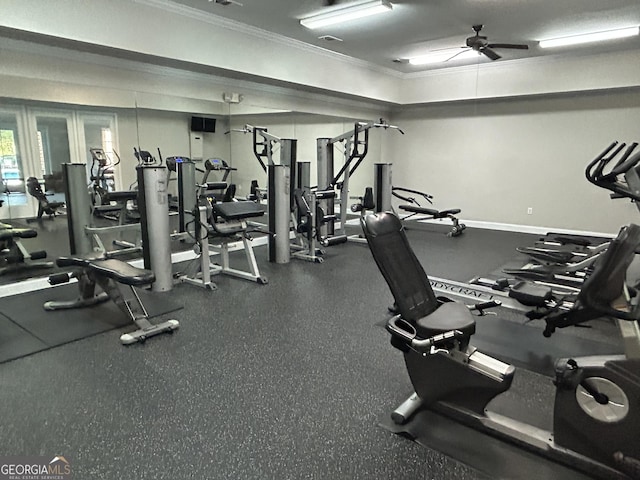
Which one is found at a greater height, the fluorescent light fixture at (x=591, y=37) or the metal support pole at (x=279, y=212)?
the fluorescent light fixture at (x=591, y=37)

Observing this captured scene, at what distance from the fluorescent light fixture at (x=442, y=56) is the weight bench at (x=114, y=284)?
5.29 metres

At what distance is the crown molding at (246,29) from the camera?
14.1ft

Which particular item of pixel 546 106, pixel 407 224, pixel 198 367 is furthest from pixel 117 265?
pixel 546 106

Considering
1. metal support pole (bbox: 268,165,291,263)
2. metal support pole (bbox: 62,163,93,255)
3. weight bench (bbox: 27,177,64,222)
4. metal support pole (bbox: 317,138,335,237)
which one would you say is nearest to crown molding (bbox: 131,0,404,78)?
metal support pole (bbox: 317,138,335,237)

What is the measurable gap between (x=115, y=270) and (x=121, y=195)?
211 cm

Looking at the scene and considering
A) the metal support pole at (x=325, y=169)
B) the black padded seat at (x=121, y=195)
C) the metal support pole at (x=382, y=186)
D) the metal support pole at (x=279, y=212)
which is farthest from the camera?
the metal support pole at (x=382, y=186)

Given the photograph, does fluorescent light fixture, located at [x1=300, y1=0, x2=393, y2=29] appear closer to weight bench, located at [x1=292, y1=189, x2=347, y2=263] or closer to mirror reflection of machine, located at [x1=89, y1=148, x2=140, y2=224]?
weight bench, located at [x1=292, y1=189, x2=347, y2=263]

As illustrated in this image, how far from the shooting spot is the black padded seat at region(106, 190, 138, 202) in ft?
15.8

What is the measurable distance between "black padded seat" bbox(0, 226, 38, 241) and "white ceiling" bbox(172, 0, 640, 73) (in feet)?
8.84

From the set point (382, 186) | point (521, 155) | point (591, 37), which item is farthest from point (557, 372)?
point (521, 155)

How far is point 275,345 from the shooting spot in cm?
293

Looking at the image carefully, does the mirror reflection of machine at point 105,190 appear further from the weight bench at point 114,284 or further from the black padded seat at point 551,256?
the black padded seat at point 551,256

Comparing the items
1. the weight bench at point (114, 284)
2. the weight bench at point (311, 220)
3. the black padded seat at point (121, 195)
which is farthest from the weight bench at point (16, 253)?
the weight bench at point (311, 220)

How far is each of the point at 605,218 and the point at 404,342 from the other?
21.3 feet
